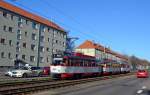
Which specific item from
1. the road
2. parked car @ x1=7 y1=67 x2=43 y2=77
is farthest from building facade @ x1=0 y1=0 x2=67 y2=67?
the road

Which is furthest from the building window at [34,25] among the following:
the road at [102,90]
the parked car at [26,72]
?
the road at [102,90]

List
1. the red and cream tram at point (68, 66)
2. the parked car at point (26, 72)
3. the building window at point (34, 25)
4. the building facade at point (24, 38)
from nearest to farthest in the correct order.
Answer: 1. the red and cream tram at point (68, 66)
2. the parked car at point (26, 72)
3. the building facade at point (24, 38)
4. the building window at point (34, 25)

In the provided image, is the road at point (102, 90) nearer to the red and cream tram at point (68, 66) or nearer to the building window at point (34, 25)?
the red and cream tram at point (68, 66)

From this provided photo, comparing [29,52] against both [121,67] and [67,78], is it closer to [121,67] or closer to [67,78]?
[121,67]

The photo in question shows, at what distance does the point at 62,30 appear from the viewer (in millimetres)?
95688

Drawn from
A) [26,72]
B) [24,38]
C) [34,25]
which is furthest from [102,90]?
[34,25]

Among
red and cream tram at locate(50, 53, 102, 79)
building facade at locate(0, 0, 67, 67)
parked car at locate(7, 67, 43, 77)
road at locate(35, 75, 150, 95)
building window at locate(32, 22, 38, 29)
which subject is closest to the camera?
road at locate(35, 75, 150, 95)

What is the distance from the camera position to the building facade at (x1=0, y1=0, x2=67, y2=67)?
66.9m

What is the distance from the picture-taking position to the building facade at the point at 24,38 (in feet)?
220

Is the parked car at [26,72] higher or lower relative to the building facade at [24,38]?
lower

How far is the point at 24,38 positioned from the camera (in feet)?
244

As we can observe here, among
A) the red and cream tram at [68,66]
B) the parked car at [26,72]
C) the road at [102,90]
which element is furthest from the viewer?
the parked car at [26,72]

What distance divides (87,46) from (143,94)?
120 m

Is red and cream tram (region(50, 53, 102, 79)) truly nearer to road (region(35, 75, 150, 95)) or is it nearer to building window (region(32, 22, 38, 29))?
road (region(35, 75, 150, 95))
